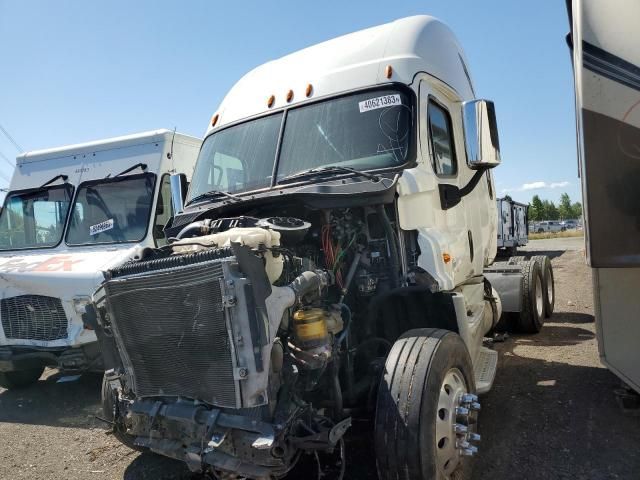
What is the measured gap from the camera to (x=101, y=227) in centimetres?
646

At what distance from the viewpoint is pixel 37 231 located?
6.98 m

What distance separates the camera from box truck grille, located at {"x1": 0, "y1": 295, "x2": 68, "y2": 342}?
18.1 feet

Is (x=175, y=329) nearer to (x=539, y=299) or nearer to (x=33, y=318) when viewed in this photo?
(x=33, y=318)

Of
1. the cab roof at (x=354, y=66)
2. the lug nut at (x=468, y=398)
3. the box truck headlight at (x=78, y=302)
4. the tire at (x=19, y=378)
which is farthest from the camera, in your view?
the tire at (x=19, y=378)

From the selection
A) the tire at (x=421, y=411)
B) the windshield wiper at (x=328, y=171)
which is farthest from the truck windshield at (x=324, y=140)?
the tire at (x=421, y=411)

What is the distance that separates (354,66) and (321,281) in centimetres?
207

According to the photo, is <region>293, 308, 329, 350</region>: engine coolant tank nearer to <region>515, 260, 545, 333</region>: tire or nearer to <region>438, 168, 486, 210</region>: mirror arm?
<region>438, 168, 486, 210</region>: mirror arm

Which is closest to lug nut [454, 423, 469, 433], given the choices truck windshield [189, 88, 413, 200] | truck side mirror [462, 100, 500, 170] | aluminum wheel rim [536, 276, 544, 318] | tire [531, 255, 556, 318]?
truck windshield [189, 88, 413, 200]

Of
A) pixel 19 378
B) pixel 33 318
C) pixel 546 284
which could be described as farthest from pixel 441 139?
pixel 19 378

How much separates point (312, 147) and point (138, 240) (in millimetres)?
3190

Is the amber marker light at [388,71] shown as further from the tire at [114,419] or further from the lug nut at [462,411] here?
the tire at [114,419]

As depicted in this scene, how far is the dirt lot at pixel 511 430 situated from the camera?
3.47m

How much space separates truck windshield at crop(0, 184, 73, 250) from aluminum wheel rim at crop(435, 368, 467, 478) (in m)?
5.67

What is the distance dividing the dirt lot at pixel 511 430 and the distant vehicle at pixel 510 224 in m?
12.1
